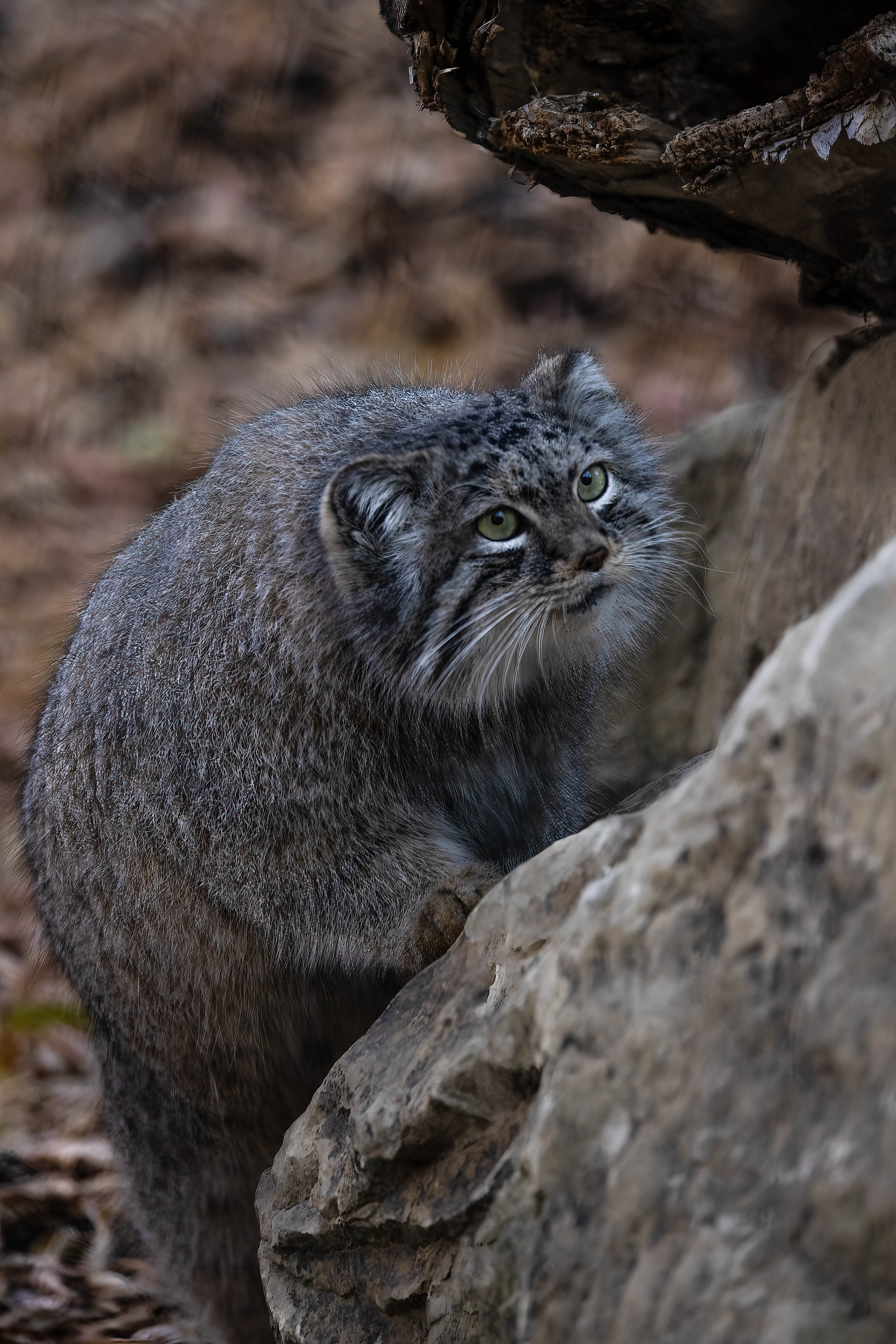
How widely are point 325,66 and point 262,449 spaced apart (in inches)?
188

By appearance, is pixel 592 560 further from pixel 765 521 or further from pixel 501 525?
pixel 765 521

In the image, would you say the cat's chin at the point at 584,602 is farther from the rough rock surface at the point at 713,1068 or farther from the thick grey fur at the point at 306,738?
the rough rock surface at the point at 713,1068

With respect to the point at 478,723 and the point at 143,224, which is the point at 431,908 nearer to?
the point at 478,723

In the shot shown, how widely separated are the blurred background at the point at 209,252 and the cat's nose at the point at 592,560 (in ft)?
12.1

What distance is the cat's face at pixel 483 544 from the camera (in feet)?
9.70

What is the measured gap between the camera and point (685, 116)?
331cm

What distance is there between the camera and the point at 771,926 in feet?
5.47

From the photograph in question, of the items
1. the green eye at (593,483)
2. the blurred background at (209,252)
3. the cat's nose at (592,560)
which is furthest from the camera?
the blurred background at (209,252)

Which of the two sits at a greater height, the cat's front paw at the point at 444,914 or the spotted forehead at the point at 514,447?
the spotted forehead at the point at 514,447

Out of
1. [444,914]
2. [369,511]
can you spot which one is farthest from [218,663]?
[444,914]

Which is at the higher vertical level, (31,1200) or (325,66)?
(325,66)

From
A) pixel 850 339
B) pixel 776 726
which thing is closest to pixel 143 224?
pixel 850 339

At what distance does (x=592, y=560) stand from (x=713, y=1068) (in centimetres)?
147

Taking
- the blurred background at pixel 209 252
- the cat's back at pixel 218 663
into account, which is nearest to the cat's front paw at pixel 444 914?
the cat's back at pixel 218 663
